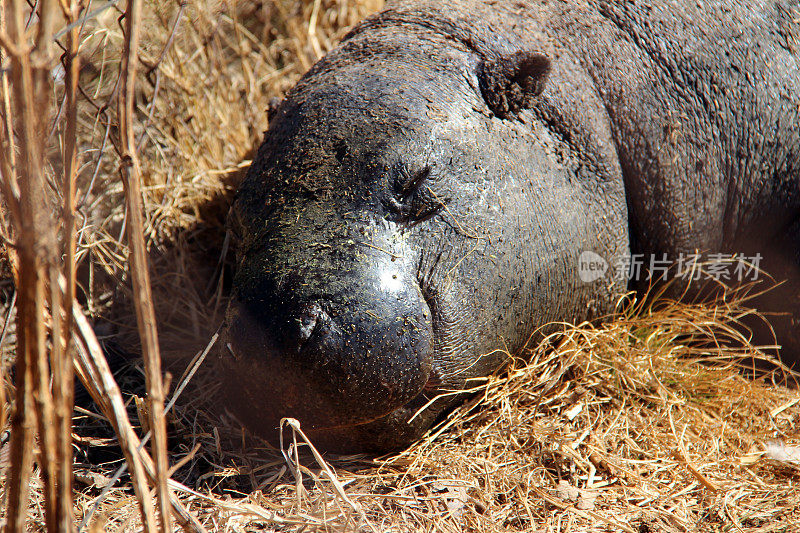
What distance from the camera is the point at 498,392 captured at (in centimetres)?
219

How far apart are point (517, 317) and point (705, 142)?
0.98 metres

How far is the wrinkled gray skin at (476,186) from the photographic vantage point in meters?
1.76

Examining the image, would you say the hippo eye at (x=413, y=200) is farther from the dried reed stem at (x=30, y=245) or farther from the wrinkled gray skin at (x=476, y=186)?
the dried reed stem at (x=30, y=245)

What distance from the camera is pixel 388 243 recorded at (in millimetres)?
1786

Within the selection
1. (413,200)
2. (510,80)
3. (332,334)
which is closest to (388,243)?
(413,200)

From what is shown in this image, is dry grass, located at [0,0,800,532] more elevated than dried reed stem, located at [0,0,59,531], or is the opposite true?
dried reed stem, located at [0,0,59,531]

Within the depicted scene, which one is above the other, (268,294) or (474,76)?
(474,76)

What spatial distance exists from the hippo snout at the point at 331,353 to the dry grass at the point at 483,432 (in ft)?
0.64

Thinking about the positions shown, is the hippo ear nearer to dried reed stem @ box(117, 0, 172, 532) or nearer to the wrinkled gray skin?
the wrinkled gray skin

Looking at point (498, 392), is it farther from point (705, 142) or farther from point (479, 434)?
point (705, 142)

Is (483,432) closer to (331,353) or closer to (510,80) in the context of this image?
(331,353)

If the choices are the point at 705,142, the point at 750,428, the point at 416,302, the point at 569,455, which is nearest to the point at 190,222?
the point at 416,302

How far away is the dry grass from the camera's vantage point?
6.27 feet

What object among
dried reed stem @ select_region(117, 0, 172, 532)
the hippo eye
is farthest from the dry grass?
the hippo eye
